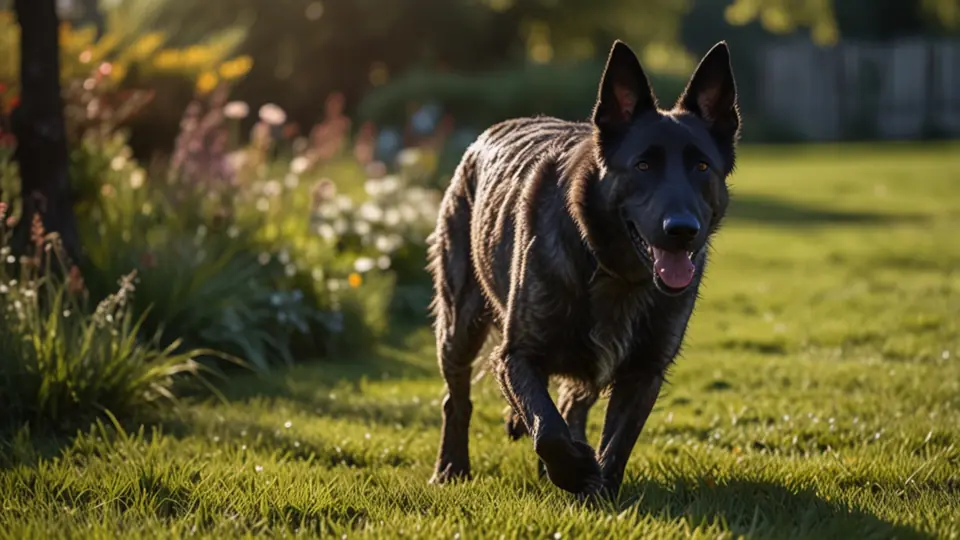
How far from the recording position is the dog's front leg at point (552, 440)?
178 inches

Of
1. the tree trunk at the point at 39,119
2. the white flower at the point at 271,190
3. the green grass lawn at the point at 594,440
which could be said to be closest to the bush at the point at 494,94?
the green grass lawn at the point at 594,440

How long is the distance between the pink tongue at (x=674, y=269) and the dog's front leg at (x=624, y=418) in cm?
59

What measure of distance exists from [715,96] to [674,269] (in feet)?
2.69

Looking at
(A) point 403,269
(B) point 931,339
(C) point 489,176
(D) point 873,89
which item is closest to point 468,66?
(D) point 873,89

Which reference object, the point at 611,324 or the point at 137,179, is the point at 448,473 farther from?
the point at 137,179

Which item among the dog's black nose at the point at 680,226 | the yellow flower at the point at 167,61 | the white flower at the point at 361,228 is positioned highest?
the dog's black nose at the point at 680,226

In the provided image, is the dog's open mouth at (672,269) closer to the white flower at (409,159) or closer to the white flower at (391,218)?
the white flower at (391,218)

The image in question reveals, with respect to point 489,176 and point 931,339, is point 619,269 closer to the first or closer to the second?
point 489,176

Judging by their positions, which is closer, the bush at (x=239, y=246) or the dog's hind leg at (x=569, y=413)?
the dog's hind leg at (x=569, y=413)

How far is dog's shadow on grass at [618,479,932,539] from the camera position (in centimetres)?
417

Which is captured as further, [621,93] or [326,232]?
[326,232]

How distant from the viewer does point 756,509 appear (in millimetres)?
4285

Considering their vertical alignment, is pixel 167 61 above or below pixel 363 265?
above

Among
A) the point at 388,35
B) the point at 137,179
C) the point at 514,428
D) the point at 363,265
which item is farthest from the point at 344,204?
the point at 388,35
